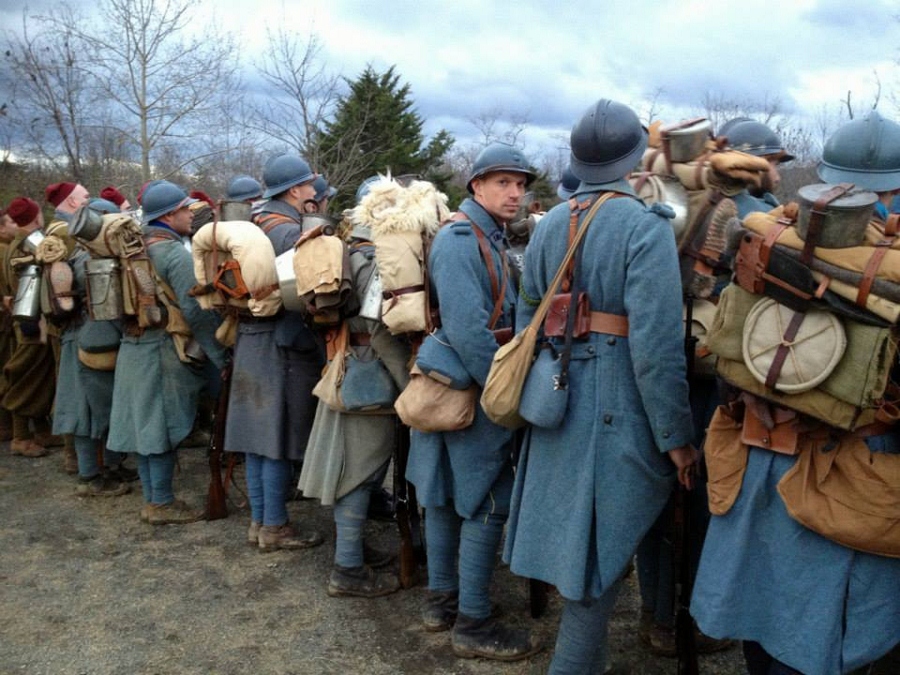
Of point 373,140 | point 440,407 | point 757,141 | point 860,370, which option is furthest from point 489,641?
point 373,140

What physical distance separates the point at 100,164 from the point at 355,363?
13.2 m

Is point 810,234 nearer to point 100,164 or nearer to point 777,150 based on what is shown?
point 777,150

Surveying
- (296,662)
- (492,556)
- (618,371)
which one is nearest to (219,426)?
(296,662)

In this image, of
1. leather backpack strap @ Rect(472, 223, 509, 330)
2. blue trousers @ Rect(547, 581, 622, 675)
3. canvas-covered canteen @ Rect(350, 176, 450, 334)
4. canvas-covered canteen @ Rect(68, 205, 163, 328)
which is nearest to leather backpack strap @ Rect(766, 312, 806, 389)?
blue trousers @ Rect(547, 581, 622, 675)

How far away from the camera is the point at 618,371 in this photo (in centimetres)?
260

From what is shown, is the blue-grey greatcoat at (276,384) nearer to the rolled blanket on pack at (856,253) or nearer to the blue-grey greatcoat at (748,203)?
the blue-grey greatcoat at (748,203)

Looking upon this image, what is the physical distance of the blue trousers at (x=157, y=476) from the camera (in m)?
5.05

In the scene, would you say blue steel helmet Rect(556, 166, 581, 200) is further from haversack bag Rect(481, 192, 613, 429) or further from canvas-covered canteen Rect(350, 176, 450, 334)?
haversack bag Rect(481, 192, 613, 429)

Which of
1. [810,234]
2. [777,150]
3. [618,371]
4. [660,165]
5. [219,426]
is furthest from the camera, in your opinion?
[219,426]

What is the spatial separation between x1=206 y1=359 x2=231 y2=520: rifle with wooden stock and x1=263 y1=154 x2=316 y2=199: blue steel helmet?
1201 millimetres

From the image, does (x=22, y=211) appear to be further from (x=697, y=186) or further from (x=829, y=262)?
(x=829, y=262)

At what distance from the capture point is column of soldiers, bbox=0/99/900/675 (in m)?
2.29

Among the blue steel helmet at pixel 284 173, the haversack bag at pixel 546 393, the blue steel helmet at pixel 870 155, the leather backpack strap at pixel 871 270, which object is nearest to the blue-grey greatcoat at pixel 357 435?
the blue steel helmet at pixel 284 173

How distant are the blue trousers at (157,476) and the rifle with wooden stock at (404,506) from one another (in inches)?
73.7
